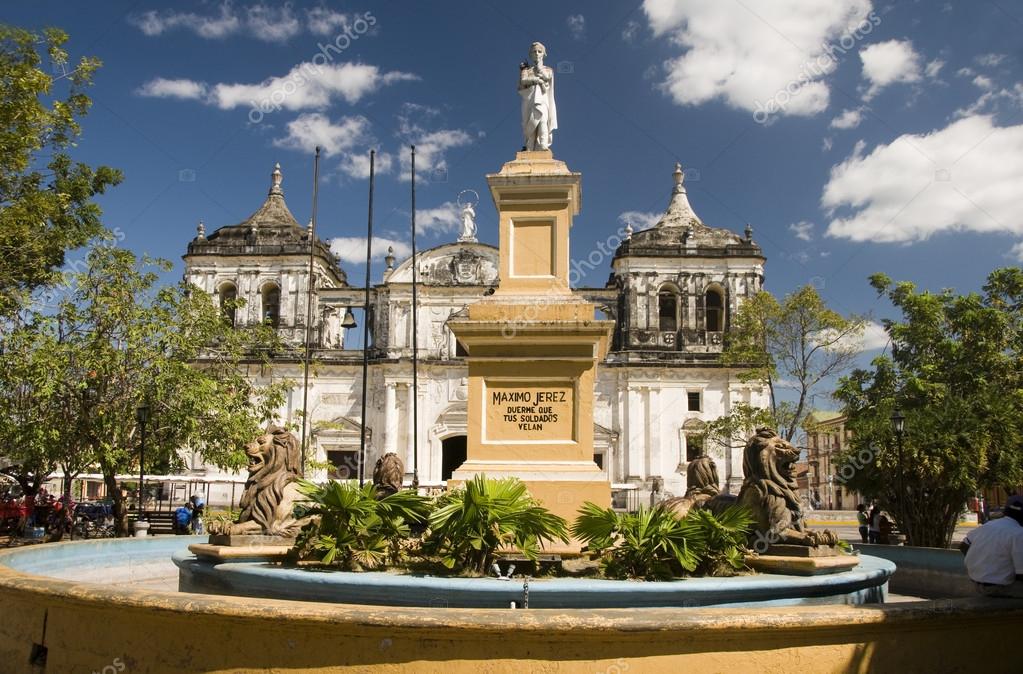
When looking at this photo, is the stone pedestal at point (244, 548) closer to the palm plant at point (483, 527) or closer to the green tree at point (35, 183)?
the palm plant at point (483, 527)

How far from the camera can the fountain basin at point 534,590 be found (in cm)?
536

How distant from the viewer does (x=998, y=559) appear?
5055 mm

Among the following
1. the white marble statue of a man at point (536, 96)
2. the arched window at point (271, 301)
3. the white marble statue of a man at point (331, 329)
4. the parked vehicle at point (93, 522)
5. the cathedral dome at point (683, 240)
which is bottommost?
the parked vehicle at point (93, 522)

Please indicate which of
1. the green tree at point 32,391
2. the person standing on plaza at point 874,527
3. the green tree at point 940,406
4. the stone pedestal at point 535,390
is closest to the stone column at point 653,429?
the green tree at point 940,406

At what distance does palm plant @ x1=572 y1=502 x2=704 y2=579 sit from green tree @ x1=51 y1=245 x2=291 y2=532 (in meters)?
14.1

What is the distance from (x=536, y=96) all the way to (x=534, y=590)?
6.06 m

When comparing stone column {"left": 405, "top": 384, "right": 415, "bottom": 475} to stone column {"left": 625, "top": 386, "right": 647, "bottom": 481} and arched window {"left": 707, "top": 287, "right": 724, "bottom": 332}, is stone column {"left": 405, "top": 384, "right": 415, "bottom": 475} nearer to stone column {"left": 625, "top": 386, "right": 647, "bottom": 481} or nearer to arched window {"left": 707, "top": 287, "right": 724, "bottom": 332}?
stone column {"left": 625, "top": 386, "right": 647, "bottom": 481}

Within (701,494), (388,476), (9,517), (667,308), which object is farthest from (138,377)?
(667,308)

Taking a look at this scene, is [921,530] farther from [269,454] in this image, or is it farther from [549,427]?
[269,454]

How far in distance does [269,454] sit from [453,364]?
32632 millimetres

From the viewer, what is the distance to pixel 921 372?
23.2 meters

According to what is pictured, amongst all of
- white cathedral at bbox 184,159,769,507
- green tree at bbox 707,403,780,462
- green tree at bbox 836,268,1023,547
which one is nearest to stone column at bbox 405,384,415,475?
white cathedral at bbox 184,159,769,507

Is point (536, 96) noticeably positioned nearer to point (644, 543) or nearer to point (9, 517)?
point (644, 543)

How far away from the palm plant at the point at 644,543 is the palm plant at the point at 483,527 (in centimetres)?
29
